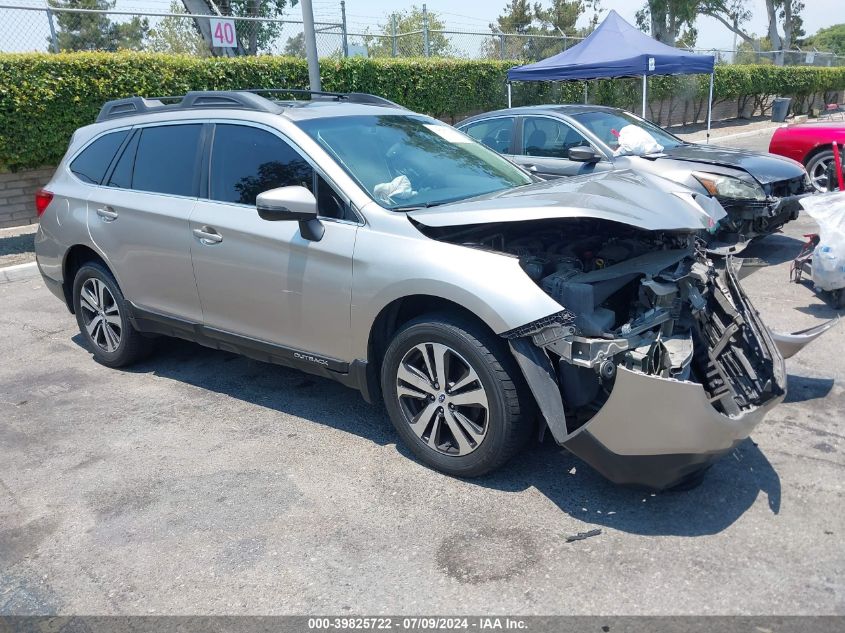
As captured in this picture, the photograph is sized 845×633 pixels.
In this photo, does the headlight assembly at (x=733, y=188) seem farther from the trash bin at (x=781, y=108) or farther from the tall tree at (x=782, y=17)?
the tall tree at (x=782, y=17)

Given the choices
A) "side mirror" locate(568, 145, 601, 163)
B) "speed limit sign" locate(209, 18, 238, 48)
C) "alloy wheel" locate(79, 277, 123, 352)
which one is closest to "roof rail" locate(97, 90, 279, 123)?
"alloy wheel" locate(79, 277, 123, 352)

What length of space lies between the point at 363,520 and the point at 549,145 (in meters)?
6.28

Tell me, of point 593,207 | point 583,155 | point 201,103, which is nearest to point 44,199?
point 201,103

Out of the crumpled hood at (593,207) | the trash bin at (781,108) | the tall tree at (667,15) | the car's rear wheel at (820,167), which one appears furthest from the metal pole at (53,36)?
the tall tree at (667,15)

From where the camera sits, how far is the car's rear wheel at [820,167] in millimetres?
10039

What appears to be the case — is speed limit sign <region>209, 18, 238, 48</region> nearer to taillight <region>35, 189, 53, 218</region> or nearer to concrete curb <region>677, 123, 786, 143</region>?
taillight <region>35, 189, 53, 218</region>

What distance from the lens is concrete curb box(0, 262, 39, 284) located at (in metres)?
8.70

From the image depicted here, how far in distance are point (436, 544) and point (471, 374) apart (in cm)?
79

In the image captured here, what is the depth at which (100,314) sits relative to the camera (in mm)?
5512

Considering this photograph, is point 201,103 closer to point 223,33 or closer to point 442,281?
point 442,281

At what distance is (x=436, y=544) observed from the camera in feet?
10.6

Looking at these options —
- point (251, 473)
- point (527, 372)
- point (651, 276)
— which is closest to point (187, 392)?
point (251, 473)

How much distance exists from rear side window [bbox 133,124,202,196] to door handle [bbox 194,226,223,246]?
12.6 inches

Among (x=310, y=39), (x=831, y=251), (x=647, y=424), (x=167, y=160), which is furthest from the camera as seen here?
(x=310, y=39)
